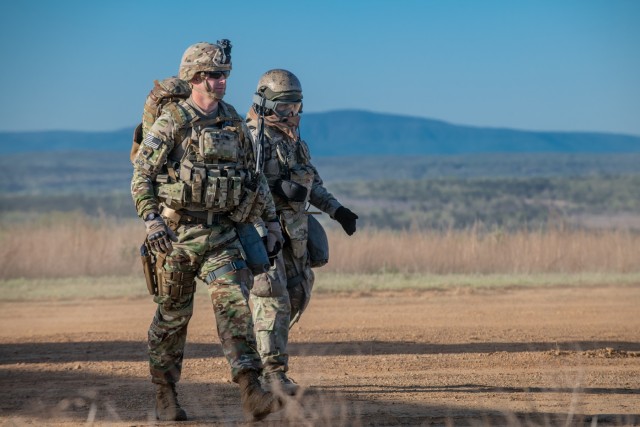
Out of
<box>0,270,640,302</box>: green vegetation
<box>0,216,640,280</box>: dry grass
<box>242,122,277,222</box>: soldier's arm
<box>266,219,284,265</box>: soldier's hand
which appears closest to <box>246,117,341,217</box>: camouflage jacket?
<box>266,219,284,265</box>: soldier's hand

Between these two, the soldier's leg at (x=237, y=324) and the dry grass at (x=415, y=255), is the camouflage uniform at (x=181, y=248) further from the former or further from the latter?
the dry grass at (x=415, y=255)

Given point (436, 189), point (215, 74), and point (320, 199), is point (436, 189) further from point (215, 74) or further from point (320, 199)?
point (215, 74)

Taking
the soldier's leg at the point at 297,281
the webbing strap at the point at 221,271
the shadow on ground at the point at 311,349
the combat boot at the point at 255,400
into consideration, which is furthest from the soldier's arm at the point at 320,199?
the combat boot at the point at 255,400

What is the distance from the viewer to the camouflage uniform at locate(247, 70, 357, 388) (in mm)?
9781

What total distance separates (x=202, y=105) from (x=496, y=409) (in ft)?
8.83

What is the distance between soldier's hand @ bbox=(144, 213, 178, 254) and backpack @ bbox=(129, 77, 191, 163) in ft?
2.12

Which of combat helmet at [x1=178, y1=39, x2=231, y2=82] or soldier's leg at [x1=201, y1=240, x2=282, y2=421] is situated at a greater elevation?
combat helmet at [x1=178, y1=39, x2=231, y2=82]

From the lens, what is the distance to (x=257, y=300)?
32.6 feet

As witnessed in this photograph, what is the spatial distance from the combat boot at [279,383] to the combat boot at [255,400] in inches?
47.6

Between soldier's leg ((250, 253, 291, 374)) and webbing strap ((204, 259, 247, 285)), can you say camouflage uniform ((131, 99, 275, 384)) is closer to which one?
webbing strap ((204, 259, 247, 285))

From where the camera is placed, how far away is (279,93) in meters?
10.2

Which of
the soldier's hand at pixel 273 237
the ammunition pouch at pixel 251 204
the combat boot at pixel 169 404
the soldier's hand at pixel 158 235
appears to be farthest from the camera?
the soldier's hand at pixel 273 237

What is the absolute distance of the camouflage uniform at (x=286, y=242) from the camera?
385 inches

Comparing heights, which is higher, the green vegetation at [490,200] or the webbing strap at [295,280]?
the webbing strap at [295,280]
